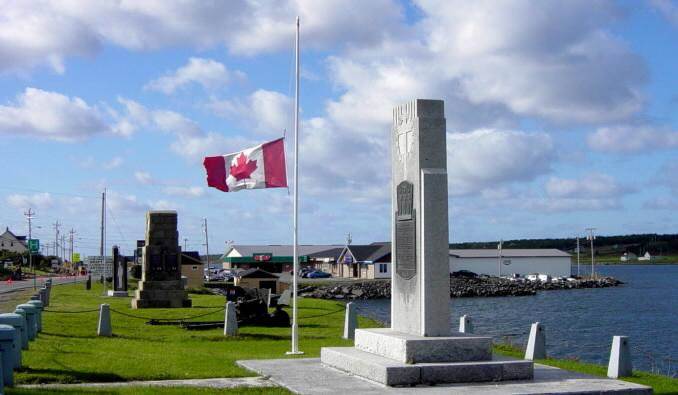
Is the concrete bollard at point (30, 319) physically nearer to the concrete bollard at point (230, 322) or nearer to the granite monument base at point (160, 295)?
the concrete bollard at point (230, 322)

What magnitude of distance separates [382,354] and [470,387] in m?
2.00

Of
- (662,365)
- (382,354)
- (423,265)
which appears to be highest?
(423,265)

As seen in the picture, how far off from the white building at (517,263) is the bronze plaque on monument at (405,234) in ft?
380

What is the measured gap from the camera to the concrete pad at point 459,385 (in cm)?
1236

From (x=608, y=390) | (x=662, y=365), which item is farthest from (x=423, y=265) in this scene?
(x=662, y=365)

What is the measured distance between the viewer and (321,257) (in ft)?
429

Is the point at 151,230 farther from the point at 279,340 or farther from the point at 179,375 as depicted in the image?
the point at 179,375

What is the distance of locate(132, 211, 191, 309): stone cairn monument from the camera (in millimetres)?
36438

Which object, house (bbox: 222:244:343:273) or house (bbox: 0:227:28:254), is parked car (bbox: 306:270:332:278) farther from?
house (bbox: 0:227:28:254)

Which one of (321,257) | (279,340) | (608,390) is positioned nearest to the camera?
(608,390)

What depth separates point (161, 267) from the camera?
122 ft

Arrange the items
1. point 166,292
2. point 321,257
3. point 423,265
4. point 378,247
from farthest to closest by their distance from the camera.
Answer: point 321,257, point 378,247, point 166,292, point 423,265

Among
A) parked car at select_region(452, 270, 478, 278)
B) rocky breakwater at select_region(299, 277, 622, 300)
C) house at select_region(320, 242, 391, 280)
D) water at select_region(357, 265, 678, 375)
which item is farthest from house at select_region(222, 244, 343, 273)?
water at select_region(357, 265, 678, 375)

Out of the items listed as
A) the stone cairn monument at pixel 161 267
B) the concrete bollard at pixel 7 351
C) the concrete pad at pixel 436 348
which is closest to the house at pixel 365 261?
the stone cairn monument at pixel 161 267
